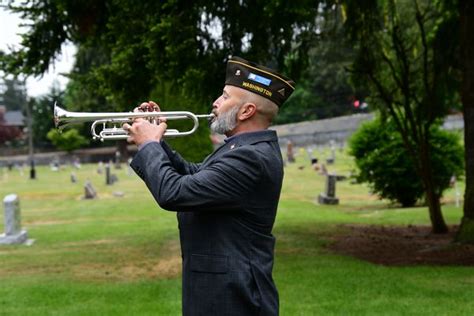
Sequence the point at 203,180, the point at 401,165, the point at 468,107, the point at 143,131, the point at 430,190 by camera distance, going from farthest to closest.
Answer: the point at 401,165 → the point at 430,190 → the point at 468,107 → the point at 143,131 → the point at 203,180

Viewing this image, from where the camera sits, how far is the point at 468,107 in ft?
40.4

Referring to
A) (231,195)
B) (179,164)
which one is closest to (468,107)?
(179,164)

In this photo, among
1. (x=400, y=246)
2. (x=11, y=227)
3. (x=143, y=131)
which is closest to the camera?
(x=143, y=131)

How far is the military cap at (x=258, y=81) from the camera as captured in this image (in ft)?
12.1

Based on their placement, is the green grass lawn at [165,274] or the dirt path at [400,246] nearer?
the green grass lawn at [165,274]

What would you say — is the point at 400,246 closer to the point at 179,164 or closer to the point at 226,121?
the point at 179,164

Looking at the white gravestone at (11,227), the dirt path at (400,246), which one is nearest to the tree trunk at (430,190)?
the dirt path at (400,246)

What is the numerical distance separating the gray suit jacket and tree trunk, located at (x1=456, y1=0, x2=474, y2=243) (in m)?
9.21

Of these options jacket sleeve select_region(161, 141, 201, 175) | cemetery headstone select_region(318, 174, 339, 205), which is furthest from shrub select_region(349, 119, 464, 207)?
jacket sleeve select_region(161, 141, 201, 175)

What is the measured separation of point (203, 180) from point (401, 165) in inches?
800

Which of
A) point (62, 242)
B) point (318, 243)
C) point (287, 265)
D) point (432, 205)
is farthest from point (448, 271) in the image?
point (62, 242)

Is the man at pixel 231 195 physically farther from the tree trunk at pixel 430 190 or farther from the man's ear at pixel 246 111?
the tree trunk at pixel 430 190

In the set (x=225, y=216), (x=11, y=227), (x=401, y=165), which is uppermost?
(x=225, y=216)

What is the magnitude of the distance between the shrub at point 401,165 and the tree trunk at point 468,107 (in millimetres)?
10084
